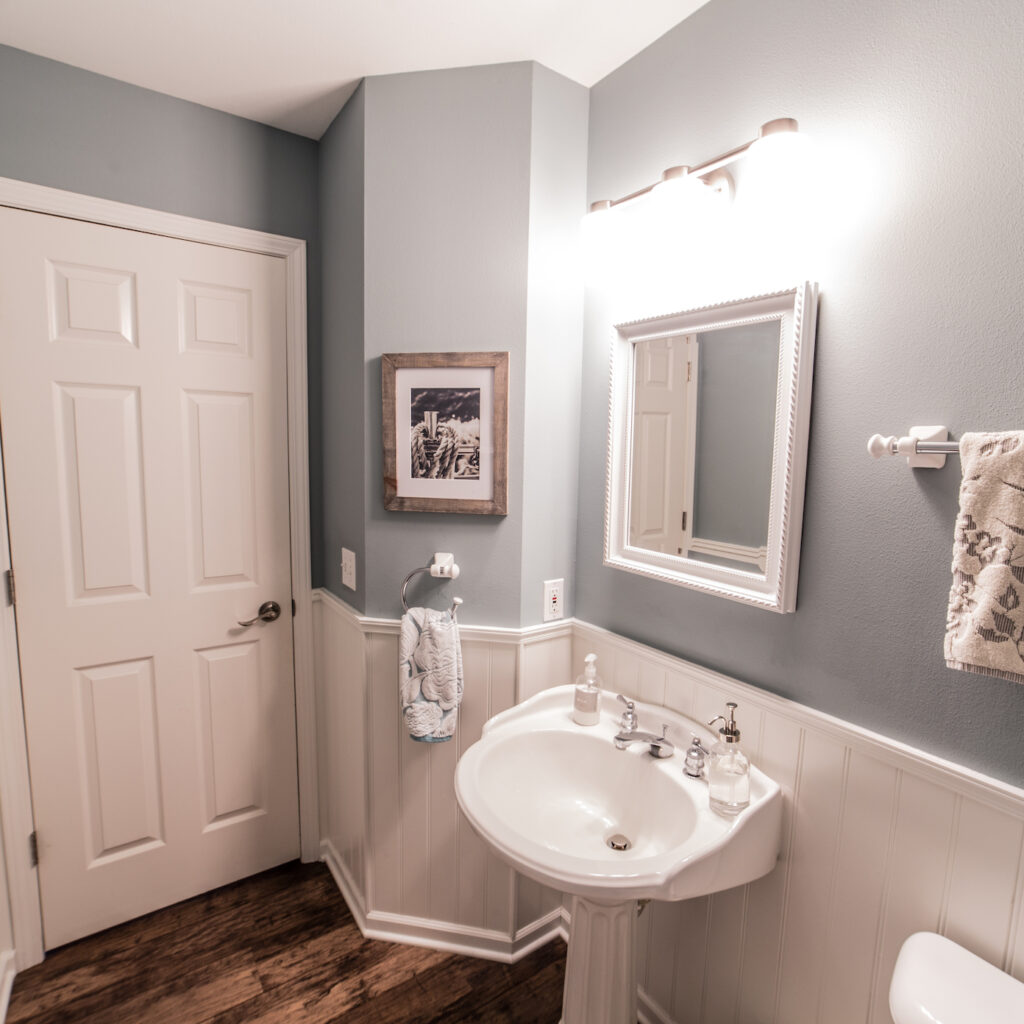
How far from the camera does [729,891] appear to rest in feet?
4.26

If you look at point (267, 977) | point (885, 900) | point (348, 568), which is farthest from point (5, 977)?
point (885, 900)

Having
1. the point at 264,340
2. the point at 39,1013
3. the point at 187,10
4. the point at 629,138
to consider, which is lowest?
the point at 39,1013

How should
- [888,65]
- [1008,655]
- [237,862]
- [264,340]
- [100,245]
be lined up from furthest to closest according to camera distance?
[237,862] < [264,340] < [100,245] < [888,65] < [1008,655]

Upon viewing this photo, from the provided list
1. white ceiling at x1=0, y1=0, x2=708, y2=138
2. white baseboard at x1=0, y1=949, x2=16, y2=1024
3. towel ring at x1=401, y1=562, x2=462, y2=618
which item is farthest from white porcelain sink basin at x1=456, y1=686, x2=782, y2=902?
white ceiling at x1=0, y1=0, x2=708, y2=138

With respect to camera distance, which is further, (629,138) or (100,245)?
(100,245)

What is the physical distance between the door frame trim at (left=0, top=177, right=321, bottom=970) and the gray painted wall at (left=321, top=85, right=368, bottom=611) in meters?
0.08

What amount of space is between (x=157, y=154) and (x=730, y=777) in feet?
6.94

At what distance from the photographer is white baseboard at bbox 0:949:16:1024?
1.50 meters

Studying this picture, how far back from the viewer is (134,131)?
1.62 meters

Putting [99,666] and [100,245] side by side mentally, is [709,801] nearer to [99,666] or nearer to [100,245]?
[99,666]

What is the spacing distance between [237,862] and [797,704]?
1.84m

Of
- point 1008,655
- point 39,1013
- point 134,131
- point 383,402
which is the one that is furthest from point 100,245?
point 1008,655

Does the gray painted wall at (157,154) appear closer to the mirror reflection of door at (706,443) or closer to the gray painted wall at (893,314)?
the mirror reflection of door at (706,443)

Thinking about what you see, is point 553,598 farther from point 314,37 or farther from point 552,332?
point 314,37
